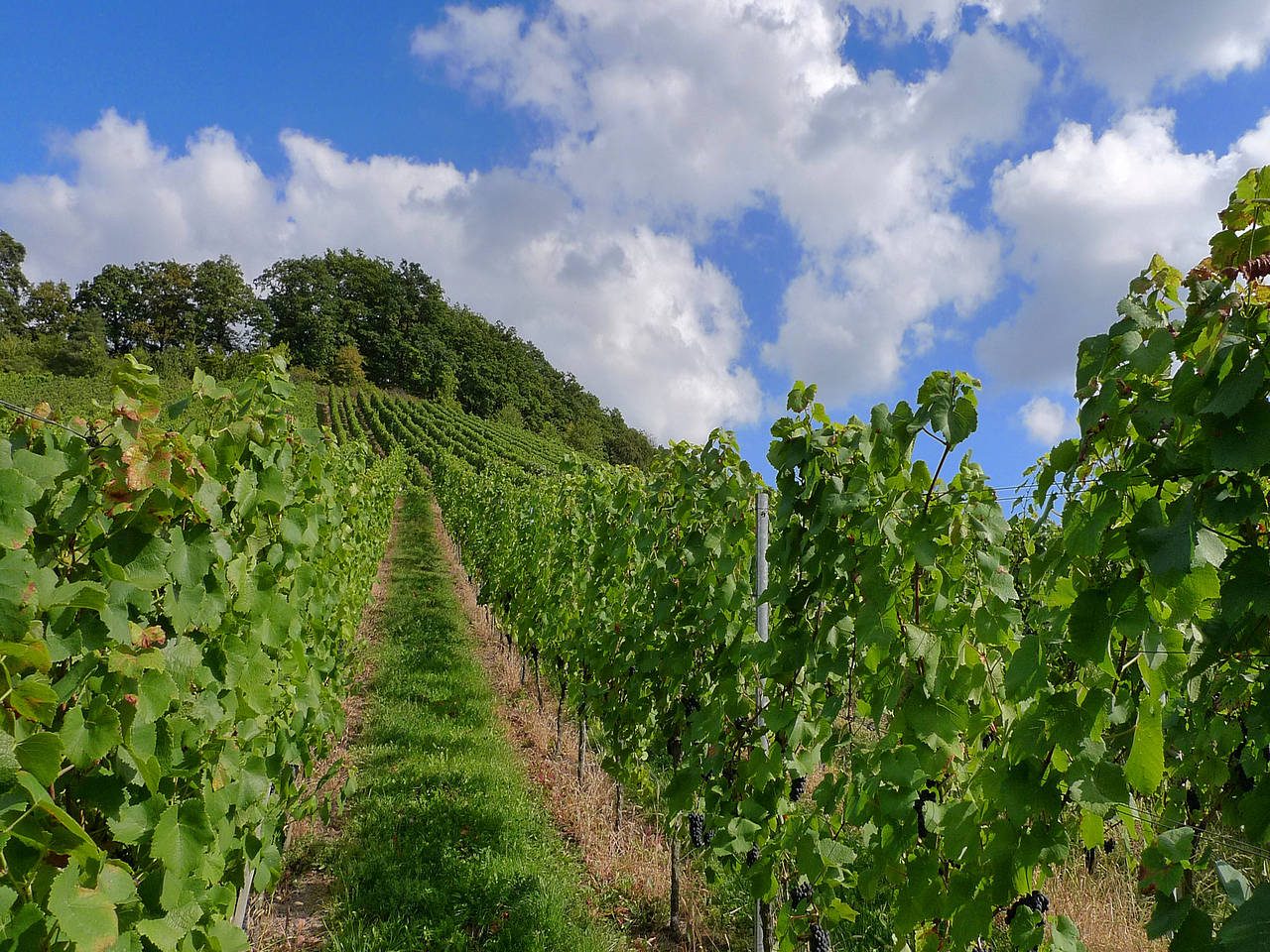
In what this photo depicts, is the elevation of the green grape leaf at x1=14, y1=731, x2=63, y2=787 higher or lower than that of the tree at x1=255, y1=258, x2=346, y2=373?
lower

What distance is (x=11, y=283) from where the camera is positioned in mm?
65000

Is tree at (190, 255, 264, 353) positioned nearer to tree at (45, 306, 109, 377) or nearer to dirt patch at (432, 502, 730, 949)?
tree at (45, 306, 109, 377)

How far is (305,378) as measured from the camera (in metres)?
66.6

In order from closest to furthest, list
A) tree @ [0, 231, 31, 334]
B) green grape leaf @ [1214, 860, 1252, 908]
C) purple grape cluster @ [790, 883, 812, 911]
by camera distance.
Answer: green grape leaf @ [1214, 860, 1252, 908]
purple grape cluster @ [790, 883, 812, 911]
tree @ [0, 231, 31, 334]

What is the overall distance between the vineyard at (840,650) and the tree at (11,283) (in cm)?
8260

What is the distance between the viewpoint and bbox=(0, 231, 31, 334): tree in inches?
2483

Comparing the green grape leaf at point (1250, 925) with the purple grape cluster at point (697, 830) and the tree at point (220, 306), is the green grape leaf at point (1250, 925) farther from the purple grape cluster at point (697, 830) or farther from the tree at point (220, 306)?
the tree at point (220, 306)

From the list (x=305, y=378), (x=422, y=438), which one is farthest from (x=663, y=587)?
(x=305, y=378)

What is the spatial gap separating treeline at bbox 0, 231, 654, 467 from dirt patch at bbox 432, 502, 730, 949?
198ft

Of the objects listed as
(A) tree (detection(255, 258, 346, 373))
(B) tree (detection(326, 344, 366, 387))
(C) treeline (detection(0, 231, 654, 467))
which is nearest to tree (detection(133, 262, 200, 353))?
(C) treeline (detection(0, 231, 654, 467))

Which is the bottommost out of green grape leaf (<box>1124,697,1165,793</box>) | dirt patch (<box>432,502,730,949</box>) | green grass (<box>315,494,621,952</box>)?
green grass (<box>315,494,621,952</box>)

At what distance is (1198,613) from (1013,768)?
52cm

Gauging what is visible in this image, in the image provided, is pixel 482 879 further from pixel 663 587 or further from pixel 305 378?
pixel 305 378

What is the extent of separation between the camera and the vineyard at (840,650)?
115 centimetres
